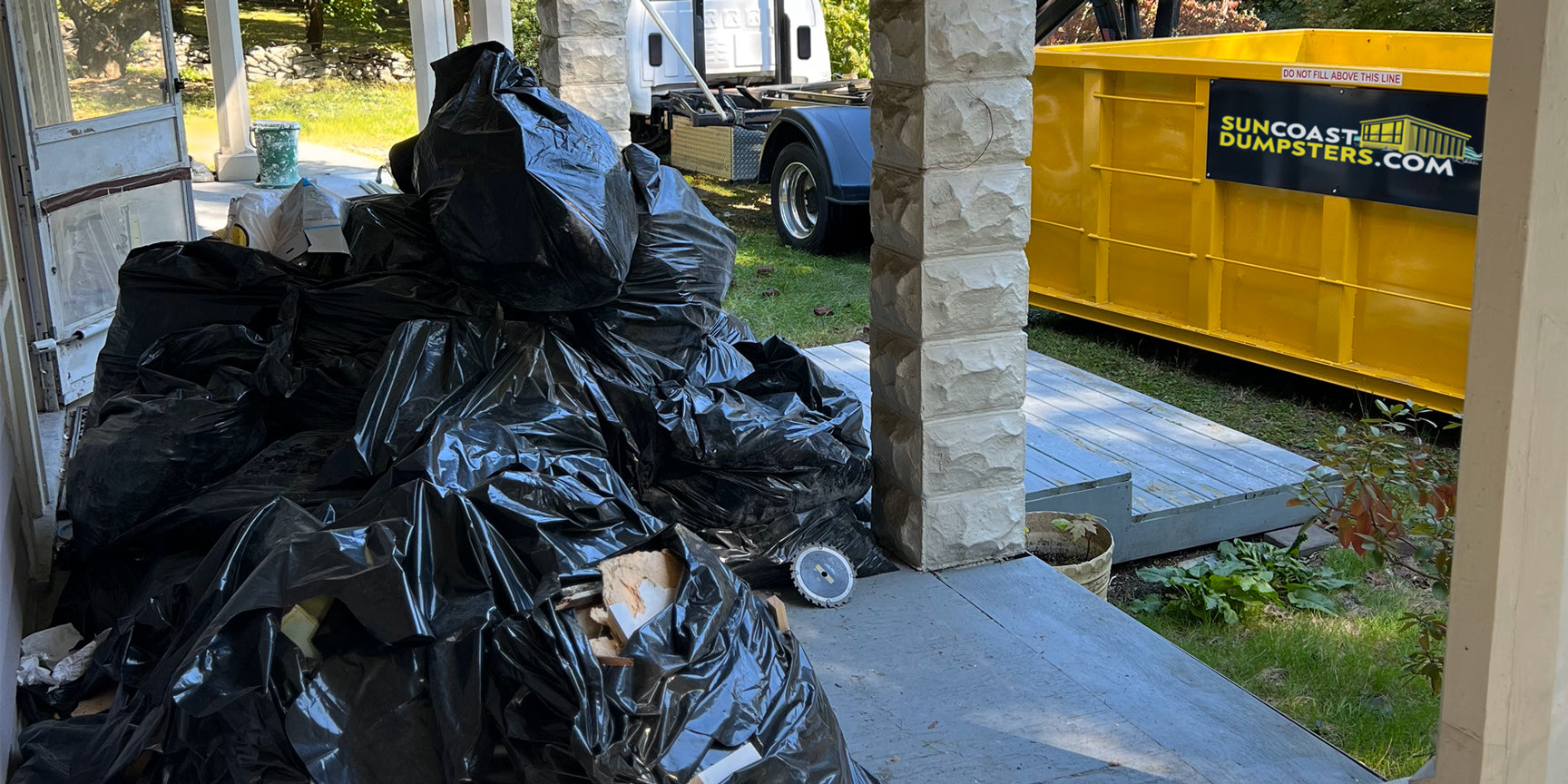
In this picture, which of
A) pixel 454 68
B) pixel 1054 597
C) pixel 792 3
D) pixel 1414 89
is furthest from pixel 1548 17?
pixel 792 3

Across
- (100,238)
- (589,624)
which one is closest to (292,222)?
(100,238)

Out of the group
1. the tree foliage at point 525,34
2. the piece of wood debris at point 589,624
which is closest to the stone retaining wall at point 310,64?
the tree foliage at point 525,34

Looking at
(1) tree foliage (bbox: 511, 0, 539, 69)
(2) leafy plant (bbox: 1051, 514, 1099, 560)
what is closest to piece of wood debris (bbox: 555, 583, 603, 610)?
(2) leafy plant (bbox: 1051, 514, 1099, 560)

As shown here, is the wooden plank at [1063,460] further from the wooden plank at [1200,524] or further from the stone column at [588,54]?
the stone column at [588,54]

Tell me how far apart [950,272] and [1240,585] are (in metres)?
1.80

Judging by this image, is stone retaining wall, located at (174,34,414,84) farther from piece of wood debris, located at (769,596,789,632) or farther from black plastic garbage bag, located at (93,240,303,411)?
piece of wood debris, located at (769,596,789,632)

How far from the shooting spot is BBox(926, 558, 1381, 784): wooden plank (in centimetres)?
331

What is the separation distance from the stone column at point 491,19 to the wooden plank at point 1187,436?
3.65 metres

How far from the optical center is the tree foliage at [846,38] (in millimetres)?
17375

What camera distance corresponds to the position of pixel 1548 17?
69.8 inches

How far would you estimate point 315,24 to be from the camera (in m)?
24.8

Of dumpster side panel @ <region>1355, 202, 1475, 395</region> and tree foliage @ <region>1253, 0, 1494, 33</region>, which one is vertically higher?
tree foliage @ <region>1253, 0, 1494, 33</region>

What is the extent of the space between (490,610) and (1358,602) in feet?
11.5

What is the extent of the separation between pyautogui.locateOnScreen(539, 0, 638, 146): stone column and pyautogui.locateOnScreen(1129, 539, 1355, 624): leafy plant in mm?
3303
